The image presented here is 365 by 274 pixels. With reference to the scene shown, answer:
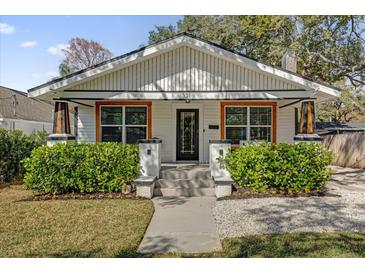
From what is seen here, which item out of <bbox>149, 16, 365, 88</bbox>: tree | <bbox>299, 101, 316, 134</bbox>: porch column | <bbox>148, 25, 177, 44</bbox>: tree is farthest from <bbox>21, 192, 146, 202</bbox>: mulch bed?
<bbox>148, 25, 177, 44</bbox>: tree

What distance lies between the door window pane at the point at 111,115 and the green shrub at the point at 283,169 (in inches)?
207

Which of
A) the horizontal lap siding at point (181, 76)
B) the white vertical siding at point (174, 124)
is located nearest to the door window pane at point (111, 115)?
the white vertical siding at point (174, 124)

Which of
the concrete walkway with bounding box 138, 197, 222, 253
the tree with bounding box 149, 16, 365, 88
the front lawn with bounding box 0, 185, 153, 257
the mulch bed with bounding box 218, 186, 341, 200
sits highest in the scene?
the tree with bounding box 149, 16, 365, 88

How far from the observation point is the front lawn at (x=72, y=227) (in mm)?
4355

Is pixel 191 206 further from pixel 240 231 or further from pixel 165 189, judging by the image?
pixel 240 231

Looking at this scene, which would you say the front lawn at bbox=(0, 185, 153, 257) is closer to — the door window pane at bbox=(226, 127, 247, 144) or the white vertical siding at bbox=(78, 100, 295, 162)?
the white vertical siding at bbox=(78, 100, 295, 162)

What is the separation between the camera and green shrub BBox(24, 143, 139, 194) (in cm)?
797

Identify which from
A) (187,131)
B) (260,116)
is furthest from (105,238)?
(260,116)

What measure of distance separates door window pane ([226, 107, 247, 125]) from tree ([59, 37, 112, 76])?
29.5 meters

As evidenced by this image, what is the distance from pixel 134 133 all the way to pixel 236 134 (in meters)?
3.89

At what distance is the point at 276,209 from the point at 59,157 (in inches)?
224

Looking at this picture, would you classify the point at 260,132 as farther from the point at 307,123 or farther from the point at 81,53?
the point at 81,53

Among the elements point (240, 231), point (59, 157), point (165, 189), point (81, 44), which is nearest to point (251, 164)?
point (165, 189)

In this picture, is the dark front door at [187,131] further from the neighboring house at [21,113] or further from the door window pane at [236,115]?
the neighboring house at [21,113]
